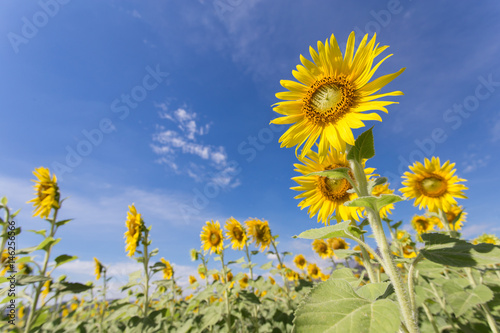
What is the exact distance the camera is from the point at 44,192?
13.0ft

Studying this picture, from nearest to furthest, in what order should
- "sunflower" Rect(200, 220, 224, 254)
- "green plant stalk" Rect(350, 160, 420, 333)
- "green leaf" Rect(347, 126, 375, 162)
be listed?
"green plant stalk" Rect(350, 160, 420, 333) < "green leaf" Rect(347, 126, 375, 162) < "sunflower" Rect(200, 220, 224, 254)

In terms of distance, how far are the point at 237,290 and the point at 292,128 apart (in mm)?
3817

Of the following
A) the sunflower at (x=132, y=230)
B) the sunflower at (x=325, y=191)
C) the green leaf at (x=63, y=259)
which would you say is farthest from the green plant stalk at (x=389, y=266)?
the sunflower at (x=132, y=230)

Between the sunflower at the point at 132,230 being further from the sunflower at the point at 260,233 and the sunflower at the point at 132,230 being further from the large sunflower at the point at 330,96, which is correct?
the large sunflower at the point at 330,96

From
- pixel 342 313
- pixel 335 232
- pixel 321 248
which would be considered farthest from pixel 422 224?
pixel 342 313

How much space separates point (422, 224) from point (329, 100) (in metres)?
5.29

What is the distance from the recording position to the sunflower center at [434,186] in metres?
3.95

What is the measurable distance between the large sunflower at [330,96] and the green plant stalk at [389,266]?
0.30 metres

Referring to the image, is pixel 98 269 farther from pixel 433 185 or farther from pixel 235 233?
pixel 433 185

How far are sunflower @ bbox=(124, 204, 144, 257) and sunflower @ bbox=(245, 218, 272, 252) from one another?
268 centimetres

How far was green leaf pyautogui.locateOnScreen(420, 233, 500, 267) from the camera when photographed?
3.82 feet

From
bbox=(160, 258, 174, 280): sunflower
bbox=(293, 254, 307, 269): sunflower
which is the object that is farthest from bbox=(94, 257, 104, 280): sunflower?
bbox=(293, 254, 307, 269): sunflower

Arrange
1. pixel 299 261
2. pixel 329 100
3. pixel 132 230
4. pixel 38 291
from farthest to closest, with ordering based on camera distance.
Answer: pixel 299 261, pixel 132 230, pixel 38 291, pixel 329 100

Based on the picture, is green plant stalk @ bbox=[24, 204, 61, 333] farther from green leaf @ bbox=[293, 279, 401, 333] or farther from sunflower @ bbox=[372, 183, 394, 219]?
sunflower @ bbox=[372, 183, 394, 219]
